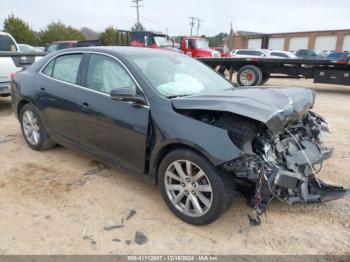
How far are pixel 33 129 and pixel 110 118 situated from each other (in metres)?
2.05

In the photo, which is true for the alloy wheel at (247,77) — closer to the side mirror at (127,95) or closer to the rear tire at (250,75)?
A: the rear tire at (250,75)

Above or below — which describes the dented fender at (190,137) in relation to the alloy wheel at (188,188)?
above

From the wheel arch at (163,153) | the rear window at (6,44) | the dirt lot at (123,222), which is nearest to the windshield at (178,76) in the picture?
the wheel arch at (163,153)

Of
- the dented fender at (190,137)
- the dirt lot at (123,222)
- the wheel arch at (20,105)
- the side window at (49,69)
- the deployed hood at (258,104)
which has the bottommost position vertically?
the dirt lot at (123,222)

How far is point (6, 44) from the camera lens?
9.59 m

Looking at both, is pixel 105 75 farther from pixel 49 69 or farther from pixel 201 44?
pixel 201 44

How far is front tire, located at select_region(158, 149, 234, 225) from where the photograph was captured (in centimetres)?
287

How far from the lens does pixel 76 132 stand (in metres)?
4.09

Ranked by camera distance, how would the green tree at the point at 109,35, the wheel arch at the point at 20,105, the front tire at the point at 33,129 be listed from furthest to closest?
the green tree at the point at 109,35 → the wheel arch at the point at 20,105 → the front tire at the point at 33,129

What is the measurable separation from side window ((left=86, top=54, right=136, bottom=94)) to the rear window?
7018 millimetres

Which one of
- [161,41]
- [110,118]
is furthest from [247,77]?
[110,118]

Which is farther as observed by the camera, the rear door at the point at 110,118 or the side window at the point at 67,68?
the side window at the point at 67,68

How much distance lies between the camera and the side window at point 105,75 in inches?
142

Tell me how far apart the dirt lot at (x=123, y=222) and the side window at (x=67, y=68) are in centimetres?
123
